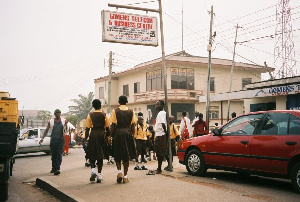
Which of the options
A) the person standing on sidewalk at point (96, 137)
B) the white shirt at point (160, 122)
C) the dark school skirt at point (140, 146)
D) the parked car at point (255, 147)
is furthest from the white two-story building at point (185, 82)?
the person standing on sidewalk at point (96, 137)

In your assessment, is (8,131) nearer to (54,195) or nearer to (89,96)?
(54,195)

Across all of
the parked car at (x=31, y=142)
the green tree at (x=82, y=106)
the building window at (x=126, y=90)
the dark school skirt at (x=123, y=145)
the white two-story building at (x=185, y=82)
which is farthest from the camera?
the green tree at (x=82, y=106)

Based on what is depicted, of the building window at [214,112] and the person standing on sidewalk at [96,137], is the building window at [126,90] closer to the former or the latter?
the building window at [214,112]

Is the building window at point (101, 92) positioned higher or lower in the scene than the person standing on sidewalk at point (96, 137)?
higher

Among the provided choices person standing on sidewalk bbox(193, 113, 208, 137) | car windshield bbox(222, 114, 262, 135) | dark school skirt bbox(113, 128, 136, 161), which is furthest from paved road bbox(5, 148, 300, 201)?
person standing on sidewalk bbox(193, 113, 208, 137)

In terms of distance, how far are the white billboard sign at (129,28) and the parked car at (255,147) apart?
135 inches

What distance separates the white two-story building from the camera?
1246 inches

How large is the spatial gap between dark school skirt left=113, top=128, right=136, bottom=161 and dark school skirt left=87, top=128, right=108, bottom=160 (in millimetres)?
297

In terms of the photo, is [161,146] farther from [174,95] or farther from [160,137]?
[174,95]

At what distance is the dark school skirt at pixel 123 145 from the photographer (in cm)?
659

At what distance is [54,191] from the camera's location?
6.30 metres

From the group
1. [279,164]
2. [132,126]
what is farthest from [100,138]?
[279,164]

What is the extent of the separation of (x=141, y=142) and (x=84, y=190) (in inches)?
152

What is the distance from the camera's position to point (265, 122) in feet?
21.0
